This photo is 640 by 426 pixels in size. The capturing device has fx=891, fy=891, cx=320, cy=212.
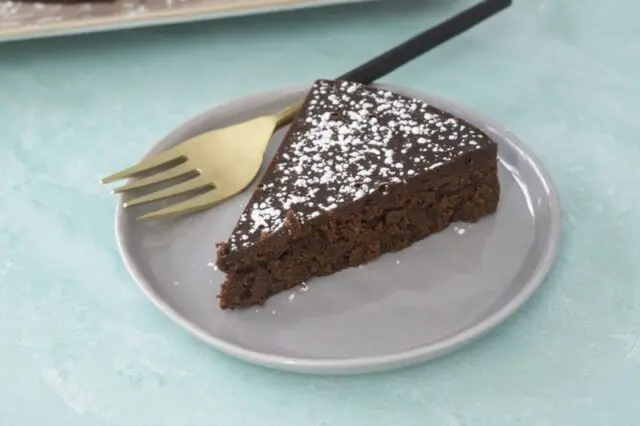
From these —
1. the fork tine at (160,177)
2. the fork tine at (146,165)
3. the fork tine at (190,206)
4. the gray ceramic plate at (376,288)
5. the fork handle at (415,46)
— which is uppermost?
the fork handle at (415,46)

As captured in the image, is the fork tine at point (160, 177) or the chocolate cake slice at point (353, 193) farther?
the fork tine at point (160, 177)

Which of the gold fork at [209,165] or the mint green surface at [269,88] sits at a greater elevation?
the gold fork at [209,165]

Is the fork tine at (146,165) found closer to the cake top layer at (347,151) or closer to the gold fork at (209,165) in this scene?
the gold fork at (209,165)

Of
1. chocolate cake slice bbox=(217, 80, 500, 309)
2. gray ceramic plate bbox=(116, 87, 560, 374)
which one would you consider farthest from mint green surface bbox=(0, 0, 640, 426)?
chocolate cake slice bbox=(217, 80, 500, 309)

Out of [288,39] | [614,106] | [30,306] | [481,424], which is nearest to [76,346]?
[30,306]

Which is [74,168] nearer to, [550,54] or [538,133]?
[538,133]

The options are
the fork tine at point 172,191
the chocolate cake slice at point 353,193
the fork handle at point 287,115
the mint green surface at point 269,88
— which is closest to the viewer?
the mint green surface at point 269,88

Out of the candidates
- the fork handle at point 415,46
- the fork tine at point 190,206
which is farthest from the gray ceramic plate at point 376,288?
the fork handle at point 415,46

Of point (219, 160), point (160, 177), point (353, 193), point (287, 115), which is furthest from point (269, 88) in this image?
point (353, 193)
